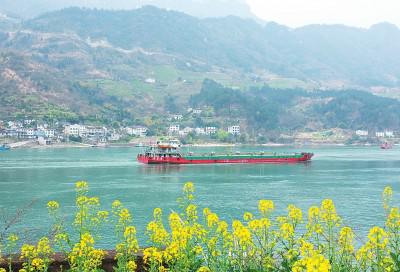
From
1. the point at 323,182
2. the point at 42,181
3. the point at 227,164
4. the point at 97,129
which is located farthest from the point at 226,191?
the point at 97,129

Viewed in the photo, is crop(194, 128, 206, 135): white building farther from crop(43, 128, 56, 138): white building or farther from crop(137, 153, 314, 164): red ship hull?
crop(137, 153, 314, 164): red ship hull

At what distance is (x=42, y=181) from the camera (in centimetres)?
6316

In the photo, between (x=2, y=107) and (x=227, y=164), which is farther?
(x=2, y=107)

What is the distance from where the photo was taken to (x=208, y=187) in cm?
5866

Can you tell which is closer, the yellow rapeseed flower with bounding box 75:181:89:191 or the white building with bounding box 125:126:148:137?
the yellow rapeseed flower with bounding box 75:181:89:191

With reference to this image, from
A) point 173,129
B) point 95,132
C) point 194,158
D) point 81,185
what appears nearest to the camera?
point 81,185

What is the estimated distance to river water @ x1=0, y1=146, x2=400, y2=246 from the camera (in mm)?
41737

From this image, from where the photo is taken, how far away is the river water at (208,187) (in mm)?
41737

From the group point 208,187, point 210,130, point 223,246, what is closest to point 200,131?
point 210,130

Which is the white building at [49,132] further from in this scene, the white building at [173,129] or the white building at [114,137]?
the white building at [173,129]

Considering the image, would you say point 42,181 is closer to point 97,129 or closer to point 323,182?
point 323,182

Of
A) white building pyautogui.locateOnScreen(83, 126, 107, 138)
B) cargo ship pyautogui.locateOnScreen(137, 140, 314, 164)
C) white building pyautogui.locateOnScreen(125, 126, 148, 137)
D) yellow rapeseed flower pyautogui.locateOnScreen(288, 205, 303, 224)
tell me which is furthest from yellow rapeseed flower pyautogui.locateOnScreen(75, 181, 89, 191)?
white building pyautogui.locateOnScreen(125, 126, 148, 137)

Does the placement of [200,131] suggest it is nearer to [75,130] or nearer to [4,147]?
[75,130]

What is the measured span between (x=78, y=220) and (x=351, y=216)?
32.4 metres
